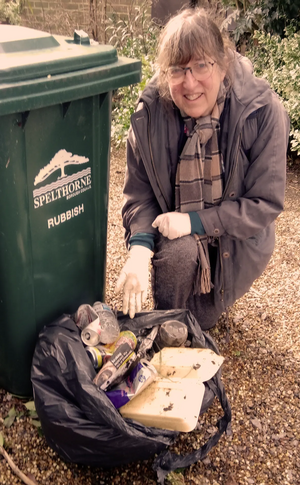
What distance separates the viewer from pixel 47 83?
1528 millimetres

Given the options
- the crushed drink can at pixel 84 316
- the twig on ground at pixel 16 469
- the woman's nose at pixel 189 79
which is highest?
the woman's nose at pixel 189 79

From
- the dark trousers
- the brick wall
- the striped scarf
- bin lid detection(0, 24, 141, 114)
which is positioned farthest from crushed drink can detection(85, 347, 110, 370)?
the brick wall

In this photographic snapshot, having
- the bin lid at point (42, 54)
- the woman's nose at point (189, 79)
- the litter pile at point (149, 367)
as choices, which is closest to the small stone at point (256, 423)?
the litter pile at point (149, 367)

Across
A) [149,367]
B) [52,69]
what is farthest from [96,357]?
[52,69]

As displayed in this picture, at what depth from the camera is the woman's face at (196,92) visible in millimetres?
1833

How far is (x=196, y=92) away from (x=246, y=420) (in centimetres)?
139

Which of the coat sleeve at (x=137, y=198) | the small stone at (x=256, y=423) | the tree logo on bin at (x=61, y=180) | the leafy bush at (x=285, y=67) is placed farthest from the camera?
the leafy bush at (x=285, y=67)

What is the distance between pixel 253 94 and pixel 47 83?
863 millimetres

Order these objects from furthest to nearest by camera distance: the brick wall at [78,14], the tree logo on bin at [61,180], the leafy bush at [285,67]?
the brick wall at [78,14]
the leafy bush at [285,67]
the tree logo on bin at [61,180]

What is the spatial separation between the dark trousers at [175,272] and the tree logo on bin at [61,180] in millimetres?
481

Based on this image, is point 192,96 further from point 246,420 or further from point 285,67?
point 285,67

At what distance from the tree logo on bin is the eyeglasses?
47 centimetres

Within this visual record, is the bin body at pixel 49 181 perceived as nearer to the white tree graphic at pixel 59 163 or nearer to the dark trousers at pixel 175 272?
the white tree graphic at pixel 59 163

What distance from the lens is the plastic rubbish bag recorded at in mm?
1597
